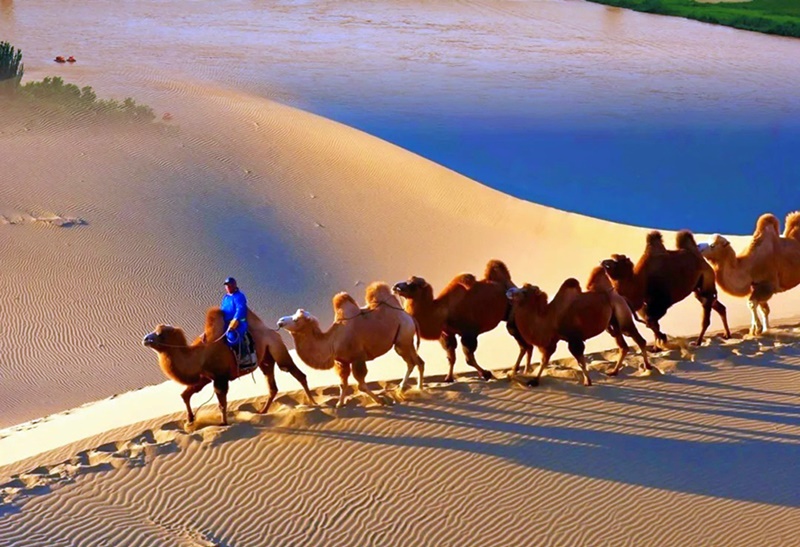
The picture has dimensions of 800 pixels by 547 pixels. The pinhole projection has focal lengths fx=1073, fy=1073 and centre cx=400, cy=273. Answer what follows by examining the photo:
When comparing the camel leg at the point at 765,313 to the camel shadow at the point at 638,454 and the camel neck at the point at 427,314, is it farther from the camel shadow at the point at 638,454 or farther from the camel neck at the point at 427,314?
the camel neck at the point at 427,314

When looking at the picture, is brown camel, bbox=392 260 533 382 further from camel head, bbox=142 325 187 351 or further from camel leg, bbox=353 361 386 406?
camel head, bbox=142 325 187 351

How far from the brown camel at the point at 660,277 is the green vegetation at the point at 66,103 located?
13.3 metres

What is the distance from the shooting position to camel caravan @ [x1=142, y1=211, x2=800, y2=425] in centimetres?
955

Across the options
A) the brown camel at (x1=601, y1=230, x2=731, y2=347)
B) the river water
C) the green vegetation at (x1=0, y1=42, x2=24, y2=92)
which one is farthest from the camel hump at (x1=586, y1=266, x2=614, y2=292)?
the green vegetation at (x1=0, y1=42, x2=24, y2=92)

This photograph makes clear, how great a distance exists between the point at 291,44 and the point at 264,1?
1310cm

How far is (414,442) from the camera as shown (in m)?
9.33

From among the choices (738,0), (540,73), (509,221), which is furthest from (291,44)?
(738,0)

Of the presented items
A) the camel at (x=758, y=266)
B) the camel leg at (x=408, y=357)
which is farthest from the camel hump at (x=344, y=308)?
the camel at (x=758, y=266)

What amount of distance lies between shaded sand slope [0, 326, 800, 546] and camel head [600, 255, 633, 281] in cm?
132

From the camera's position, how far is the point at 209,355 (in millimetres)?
9484

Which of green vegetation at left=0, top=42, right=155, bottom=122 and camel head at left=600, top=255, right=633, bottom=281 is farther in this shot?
green vegetation at left=0, top=42, right=155, bottom=122

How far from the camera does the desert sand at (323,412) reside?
331 inches

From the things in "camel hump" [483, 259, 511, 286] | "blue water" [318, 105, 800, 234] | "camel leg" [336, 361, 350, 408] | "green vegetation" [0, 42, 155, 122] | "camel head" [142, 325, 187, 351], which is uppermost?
"camel hump" [483, 259, 511, 286]

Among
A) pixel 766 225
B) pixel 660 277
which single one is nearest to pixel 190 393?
pixel 660 277
